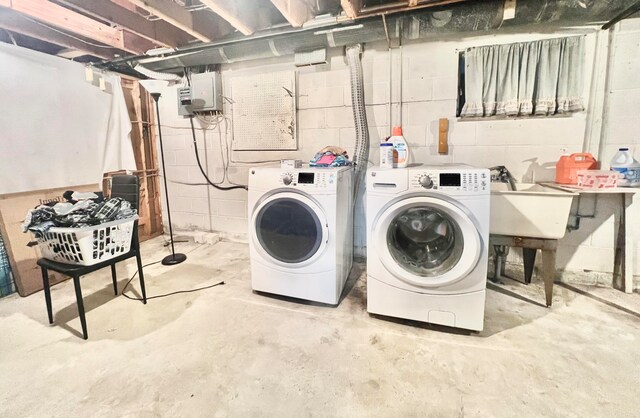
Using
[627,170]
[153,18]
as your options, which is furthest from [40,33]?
[627,170]

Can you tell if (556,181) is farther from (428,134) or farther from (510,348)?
(510,348)

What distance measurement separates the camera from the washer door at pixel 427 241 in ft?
5.18

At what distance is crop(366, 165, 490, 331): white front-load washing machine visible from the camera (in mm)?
1564

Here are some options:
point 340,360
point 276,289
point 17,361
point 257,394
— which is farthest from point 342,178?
point 17,361

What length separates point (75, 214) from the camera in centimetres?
163

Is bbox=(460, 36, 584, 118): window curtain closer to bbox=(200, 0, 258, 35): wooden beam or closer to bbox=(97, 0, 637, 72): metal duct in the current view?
bbox=(97, 0, 637, 72): metal duct

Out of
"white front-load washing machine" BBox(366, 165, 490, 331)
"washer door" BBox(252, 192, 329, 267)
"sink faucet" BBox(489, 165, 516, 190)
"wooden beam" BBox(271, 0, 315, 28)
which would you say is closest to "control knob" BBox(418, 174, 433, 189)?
"white front-load washing machine" BBox(366, 165, 490, 331)

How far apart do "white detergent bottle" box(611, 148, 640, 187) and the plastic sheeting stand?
14.1ft

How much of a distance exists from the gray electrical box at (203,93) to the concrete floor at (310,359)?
6.51 ft

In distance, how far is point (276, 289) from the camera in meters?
2.11

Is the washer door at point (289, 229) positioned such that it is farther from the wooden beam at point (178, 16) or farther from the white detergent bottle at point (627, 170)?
the white detergent bottle at point (627, 170)

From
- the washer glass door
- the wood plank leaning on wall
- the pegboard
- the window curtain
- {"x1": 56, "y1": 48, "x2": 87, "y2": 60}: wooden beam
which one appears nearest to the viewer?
the washer glass door

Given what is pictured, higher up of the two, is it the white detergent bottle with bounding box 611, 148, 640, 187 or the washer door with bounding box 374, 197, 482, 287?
the white detergent bottle with bounding box 611, 148, 640, 187

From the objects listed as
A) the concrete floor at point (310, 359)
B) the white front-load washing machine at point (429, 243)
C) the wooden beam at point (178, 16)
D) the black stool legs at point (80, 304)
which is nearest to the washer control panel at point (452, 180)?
the white front-load washing machine at point (429, 243)
